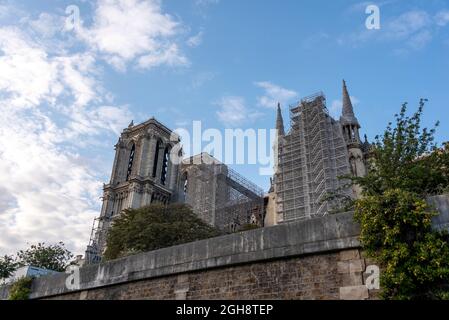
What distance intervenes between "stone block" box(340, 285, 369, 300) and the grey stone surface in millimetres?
743

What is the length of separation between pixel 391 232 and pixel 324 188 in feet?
110

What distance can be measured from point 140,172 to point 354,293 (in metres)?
62.1

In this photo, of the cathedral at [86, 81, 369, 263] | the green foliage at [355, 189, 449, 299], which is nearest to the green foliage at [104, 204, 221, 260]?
the cathedral at [86, 81, 369, 263]

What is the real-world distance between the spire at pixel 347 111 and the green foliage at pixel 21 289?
42.4m

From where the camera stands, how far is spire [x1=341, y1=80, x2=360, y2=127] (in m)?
49.2

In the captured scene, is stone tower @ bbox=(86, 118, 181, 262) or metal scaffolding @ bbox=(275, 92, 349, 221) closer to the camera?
metal scaffolding @ bbox=(275, 92, 349, 221)

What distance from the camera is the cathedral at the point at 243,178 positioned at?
41.5 m

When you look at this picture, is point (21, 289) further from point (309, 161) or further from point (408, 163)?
point (309, 161)

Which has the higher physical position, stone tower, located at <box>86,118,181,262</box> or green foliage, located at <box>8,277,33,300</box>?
stone tower, located at <box>86,118,181,262</box>

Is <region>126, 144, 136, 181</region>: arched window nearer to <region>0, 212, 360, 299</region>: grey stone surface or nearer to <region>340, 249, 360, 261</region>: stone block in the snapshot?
<region>0, 212, 360, 299</region>: grey stone surface

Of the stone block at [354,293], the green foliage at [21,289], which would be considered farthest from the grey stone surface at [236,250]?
the green foliage at [21,289]

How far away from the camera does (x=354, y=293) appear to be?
285 inches

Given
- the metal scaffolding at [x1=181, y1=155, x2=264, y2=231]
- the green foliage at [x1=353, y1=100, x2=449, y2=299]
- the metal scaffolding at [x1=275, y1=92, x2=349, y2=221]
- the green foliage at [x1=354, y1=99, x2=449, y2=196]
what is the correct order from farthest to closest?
the metal scaffolding at [x1=181, y1=155, x2=264, y2=231]
the metal scaffolding at [x1=275, y1=92, x2=349, y2=221]
the green foliage at [x1=354, y1=99, x2=449, y2=196]
the green foliage at [x1=353, y1=100, x2=449, y2=299]
